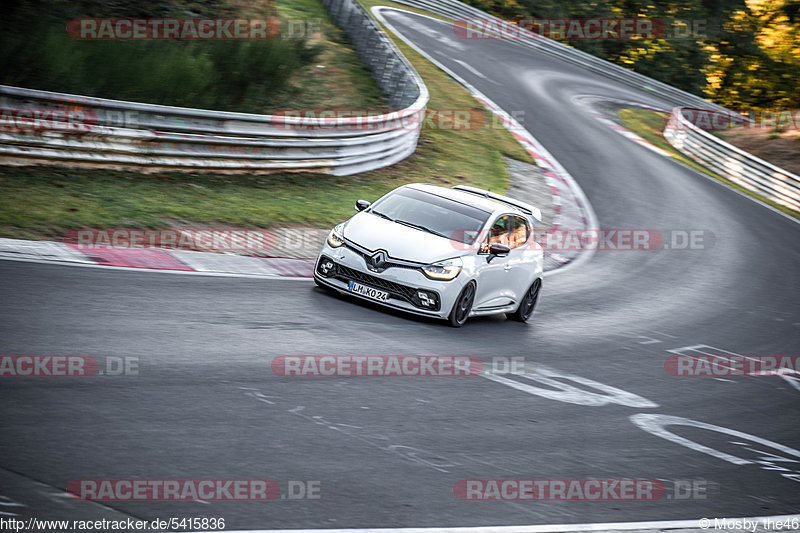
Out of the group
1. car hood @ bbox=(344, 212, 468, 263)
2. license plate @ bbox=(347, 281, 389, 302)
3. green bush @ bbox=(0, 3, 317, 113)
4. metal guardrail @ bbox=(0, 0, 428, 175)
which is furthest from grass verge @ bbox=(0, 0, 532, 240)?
license plate @ bbox=(347, 281, 389, 302)

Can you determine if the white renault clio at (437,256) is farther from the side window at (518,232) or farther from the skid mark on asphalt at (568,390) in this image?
the skid mark on asphalt at (568,390)

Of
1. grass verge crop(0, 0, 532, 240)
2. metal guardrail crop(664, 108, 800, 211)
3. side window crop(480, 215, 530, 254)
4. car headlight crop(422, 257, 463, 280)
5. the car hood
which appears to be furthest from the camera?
metal guardrail crop(664, 108, 800, 211)

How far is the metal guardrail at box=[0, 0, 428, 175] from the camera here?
14.0 metres

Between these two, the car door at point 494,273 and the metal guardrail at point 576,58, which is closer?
the car door at point 494,273

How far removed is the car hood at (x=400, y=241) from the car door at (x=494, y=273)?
0.43m

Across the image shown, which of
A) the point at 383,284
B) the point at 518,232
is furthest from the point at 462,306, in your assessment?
the point at 518,232

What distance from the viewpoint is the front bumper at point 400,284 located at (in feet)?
35.8

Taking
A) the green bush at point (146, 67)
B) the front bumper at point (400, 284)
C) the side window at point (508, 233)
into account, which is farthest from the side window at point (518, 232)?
the green bush at point (146, 67)

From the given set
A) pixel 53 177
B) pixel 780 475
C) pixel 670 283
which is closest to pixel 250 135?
pixel 53 177

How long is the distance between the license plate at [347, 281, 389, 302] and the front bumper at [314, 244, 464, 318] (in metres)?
0.04

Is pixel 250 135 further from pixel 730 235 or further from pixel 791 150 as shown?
pixel 791 150

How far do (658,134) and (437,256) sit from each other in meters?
26.9

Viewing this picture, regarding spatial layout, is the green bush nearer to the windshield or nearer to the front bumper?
the windshield

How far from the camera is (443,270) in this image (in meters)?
11.0
